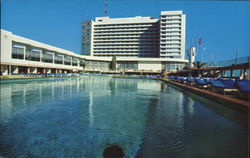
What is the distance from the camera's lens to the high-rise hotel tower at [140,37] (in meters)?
71.9

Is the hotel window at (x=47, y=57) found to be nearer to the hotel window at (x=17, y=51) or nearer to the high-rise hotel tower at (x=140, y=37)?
the hotel window at (x=17, y=51)

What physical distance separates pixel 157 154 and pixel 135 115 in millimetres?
3208

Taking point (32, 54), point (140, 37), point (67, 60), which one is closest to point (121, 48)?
point (140, 37)

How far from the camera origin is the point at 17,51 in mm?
33375

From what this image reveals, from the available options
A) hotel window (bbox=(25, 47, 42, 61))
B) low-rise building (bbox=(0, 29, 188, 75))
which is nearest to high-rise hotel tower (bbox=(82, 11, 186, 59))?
low-rise building (bbox=(0, 29, 188, 75))

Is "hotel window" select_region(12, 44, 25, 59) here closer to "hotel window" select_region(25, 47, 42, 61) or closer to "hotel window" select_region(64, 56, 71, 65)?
"hotel window" select_region(25, 47, 42, 61)

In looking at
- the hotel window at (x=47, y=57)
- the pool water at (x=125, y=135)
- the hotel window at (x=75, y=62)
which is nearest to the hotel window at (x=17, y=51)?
the hotel window at (x=47, y=57)

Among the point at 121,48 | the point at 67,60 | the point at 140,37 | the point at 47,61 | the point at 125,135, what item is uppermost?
the point at 140,37

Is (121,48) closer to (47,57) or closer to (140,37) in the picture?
(140,37)

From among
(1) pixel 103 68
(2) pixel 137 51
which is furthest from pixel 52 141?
(2) pixel 137 51

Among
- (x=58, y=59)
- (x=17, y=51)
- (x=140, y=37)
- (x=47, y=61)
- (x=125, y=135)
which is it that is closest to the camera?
(x=125, y=135)

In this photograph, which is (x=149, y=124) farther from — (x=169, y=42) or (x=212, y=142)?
(x=169, y=42)

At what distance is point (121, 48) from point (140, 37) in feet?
38.7

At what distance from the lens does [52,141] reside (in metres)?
4.10
